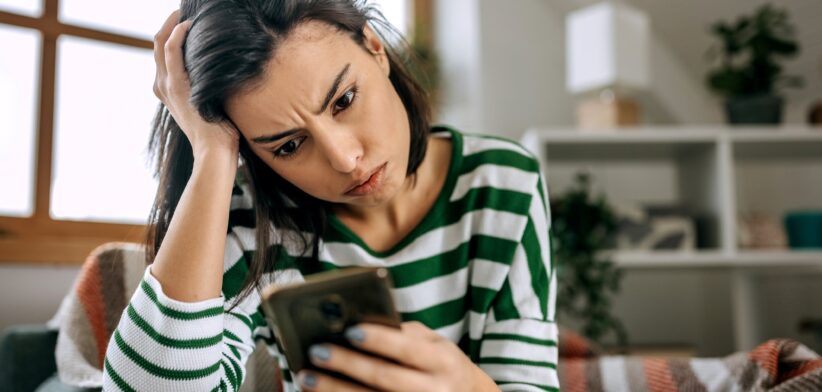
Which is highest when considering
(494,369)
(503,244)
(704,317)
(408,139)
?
(408,139)

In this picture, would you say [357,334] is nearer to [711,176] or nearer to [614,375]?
[614,375]

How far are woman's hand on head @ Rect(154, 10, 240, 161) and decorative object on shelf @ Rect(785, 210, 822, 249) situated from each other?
1992 millimetres

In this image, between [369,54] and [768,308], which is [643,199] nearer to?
[768,308]

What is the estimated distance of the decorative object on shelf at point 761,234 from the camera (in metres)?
2.25

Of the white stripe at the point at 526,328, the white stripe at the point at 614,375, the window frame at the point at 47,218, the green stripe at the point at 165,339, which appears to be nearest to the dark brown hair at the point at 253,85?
the green stripe at the point at 165,339

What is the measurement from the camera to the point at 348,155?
75 cm

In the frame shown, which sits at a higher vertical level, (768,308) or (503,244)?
(503,244)

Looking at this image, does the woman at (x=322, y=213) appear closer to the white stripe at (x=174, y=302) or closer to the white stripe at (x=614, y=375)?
the white stripe at (x=174, y=302)

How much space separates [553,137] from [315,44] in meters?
1.56

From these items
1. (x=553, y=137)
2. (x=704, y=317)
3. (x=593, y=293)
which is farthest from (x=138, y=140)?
(x=704, y=317)

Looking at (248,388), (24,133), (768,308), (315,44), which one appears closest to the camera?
(315,44)

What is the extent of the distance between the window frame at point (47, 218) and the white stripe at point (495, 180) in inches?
47.0

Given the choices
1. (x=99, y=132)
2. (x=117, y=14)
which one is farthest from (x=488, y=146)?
(x=117, y=14)

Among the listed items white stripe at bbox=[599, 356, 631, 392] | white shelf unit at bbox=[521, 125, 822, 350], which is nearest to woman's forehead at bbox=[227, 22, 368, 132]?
white stripe at bbox=[599, 356, 631, 392]
